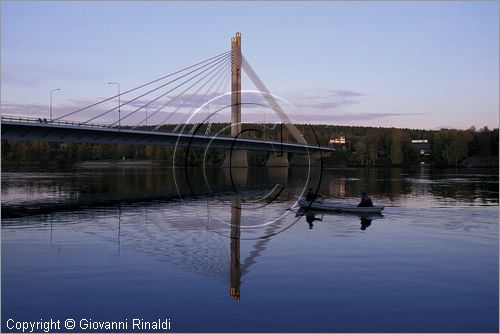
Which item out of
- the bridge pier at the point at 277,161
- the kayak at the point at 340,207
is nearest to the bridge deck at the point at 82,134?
the kayak at the point at 340,207

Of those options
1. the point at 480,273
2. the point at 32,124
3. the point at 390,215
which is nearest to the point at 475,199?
the point at 390,215

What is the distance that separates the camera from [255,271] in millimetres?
21125

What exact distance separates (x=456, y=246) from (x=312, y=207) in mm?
16706

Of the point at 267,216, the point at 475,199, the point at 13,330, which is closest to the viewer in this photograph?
the point at 13,330

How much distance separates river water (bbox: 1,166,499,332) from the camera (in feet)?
50.5

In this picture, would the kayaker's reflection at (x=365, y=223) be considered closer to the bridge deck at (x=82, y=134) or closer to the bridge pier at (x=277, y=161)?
the bridge deck at (x=82, y=134)

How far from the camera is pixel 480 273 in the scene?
21109 mm

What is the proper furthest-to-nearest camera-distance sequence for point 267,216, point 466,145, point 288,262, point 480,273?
point 466,145, point 267,216, point 288,262, point 480,273

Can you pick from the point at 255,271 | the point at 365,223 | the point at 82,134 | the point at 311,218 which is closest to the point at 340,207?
the point at 311,218

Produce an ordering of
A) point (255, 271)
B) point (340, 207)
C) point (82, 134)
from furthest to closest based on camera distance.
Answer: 1. point (82, 134)
2. point (340, 207)
3. point (255, 271)

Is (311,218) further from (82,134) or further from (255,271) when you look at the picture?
(82,134)

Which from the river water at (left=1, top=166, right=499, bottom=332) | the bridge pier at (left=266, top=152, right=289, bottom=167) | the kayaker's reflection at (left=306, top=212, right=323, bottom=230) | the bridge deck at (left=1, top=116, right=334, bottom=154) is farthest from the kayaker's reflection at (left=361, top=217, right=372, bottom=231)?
the bridge pier at (left=266, top=152, right=289, bottom=167)

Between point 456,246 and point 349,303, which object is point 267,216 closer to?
point 456,246

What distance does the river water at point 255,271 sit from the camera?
15.4m
